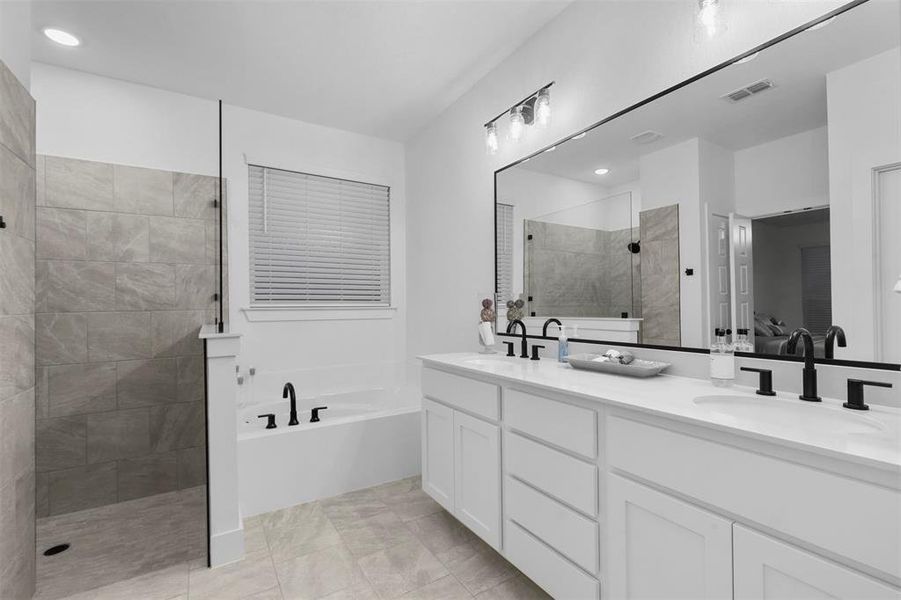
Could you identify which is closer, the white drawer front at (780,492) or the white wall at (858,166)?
the white drawer front at (780,492)

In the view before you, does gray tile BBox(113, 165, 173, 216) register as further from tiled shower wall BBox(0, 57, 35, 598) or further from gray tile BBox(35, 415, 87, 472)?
gray tile BBox(35, 415, 87, 472)

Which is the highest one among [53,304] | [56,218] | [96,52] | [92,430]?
[96,52]

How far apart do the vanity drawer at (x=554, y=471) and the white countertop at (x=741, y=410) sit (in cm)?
23

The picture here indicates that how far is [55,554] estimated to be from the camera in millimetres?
2029

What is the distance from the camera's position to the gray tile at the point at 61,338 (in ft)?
8.00

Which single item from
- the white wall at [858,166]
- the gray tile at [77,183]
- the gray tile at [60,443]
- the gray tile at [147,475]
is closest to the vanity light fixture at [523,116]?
the white wall at [858,166]

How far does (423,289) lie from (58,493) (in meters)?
2.59

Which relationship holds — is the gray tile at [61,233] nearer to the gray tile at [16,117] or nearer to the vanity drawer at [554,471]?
the gray tile at [16,117]

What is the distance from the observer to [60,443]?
2.47m

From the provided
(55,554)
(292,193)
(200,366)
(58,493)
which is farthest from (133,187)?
(55,554)

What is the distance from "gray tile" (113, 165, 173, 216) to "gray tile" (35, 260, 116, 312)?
0.40 meters

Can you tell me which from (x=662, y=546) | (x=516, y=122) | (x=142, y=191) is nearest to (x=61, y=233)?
(x=142, y=191)

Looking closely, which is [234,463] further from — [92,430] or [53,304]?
[53,304]

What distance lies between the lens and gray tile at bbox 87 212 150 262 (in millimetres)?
2562
